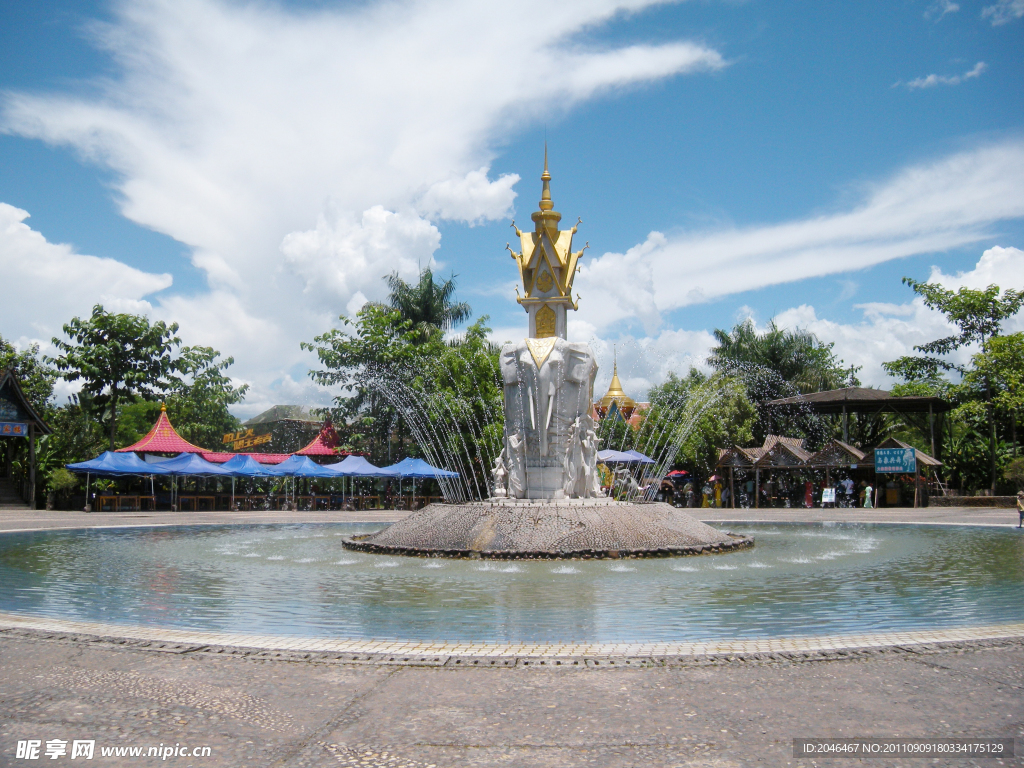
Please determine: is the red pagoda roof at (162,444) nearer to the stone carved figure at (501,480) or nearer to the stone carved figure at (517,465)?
the stone carved figure at (501,480)

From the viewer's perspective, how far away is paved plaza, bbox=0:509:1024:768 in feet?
16.5

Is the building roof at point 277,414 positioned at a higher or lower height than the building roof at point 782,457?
higher

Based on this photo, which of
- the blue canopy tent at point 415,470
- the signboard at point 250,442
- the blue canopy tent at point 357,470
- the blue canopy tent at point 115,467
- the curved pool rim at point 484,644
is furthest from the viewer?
the signboard at point 250,442

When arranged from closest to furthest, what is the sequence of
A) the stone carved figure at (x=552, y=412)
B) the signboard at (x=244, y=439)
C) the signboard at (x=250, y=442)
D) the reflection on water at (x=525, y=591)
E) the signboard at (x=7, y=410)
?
the reflection on water at (x=525, y=591), the stone carved figure at (x=552, y=412), the signboard at (x=7, y=410), the signboard at (x=250, y=442), the signboard at (x=244, y=439)

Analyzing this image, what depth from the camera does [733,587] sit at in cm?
1178

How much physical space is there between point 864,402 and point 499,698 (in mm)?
42656

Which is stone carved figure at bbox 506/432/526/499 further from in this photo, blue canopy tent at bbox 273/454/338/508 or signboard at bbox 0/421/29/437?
signboard at bbox 0/421/29/437

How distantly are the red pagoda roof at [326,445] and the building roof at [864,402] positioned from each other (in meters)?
26.6

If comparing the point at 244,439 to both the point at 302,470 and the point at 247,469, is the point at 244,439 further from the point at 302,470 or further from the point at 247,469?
the point at 302,470

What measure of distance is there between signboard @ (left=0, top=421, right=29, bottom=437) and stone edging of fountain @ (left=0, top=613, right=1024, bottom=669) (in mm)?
37835

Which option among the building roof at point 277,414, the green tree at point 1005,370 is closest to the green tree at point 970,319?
the green tree at point 1005,370

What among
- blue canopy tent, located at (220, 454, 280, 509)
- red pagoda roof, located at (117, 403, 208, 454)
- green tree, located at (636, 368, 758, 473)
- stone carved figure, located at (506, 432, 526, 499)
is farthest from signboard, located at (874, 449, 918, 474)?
red pagoda roof, located at (117, 403, 208, 454)

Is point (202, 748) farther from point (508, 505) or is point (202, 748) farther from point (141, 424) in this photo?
point (141, 424)

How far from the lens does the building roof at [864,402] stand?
4341 centimetres
